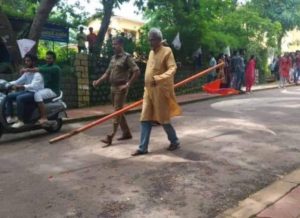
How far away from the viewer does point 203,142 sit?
25.9 feet

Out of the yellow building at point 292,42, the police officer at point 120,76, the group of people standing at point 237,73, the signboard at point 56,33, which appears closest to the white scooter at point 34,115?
the police officer at point 120,76

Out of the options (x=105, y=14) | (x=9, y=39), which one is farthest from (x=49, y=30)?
(x=105, y=14)

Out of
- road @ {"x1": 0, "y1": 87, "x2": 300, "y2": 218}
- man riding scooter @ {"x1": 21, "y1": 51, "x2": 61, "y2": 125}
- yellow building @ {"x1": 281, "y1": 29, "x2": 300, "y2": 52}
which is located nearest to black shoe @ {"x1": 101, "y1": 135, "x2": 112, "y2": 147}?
road @ {"x1": 0, "y1": 87, "x2": 300, "y2": 218}

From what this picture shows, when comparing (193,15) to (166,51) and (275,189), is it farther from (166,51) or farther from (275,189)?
(275,189)

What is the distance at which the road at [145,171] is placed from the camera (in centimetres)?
480

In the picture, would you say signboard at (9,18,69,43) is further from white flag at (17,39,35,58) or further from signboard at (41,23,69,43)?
white flag at (17,39,35,58)

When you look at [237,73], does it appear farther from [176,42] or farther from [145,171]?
[145,171]

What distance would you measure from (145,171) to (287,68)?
57.8 ft

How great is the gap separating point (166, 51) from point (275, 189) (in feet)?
8.29

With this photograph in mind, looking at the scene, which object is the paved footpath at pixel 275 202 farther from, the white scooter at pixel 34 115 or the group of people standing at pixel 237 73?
the group of people standing at pixel 237 73

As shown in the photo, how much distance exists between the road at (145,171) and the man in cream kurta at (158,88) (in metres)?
0.52

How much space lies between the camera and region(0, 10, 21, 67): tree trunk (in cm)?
1323

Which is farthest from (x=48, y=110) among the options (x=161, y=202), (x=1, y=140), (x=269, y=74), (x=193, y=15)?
(x=269, y=74)

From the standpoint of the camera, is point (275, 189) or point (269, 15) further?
point (269, 15)
